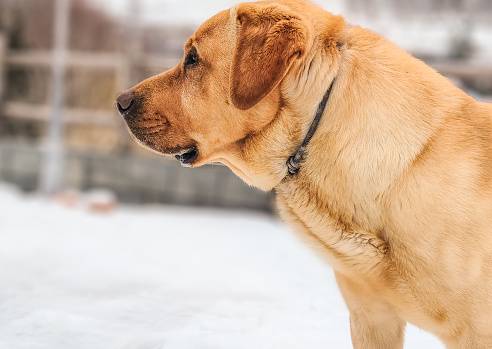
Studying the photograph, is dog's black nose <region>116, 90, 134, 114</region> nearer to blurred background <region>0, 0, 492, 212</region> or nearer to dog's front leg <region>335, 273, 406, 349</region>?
dog's front leg <region>335, 273, 406, 349</region>

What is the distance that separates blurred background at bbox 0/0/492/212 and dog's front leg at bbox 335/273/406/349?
2.85 metres

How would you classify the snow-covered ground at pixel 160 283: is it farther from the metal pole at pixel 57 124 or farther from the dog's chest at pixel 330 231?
the metal pole at pixel 57 124

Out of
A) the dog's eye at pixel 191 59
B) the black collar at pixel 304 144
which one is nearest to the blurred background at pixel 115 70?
the dog's eye at pixel 191 59

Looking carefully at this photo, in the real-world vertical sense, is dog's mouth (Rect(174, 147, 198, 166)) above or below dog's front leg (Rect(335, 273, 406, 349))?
above

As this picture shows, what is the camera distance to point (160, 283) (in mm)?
2963

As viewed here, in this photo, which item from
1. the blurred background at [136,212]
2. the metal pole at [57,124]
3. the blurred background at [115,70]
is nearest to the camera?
the blurred background at [136,212]

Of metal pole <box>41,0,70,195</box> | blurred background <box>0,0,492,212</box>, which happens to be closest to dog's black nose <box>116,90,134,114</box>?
blurred background <box>0,0,492,212</box>

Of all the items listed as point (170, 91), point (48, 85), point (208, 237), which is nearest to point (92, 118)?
point (48, 85)

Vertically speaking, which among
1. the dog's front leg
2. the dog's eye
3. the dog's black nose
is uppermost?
the dog's eye

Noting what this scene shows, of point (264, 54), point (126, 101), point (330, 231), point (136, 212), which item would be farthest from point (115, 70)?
point (330, 231)

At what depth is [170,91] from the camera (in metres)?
1.71

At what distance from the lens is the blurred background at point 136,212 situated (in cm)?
205

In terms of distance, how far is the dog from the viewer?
1.36 metres

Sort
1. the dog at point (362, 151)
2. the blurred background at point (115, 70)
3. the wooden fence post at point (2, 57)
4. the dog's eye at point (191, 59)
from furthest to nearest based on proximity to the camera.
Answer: the wooden fence post at point (2, 57), the blurred background at point (115, 70), the dog's eye at point (191, 59), the dog at point (362, 151)
